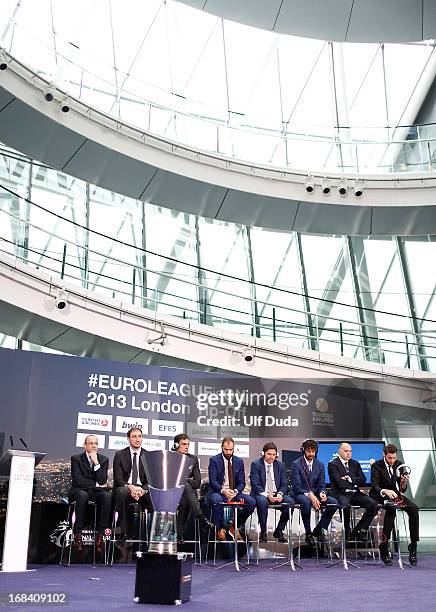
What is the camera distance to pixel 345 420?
1012 cm

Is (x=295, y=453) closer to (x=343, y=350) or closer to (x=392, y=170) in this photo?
(x=343, y=350)

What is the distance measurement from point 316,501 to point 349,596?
3090mm

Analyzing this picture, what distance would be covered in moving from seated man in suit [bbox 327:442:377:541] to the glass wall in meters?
4.08

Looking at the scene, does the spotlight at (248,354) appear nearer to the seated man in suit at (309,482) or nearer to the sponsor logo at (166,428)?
the sponsor logo at (166,428)

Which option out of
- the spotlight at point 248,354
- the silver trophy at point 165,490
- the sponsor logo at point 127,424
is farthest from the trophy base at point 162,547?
the spotlight at point 248,354

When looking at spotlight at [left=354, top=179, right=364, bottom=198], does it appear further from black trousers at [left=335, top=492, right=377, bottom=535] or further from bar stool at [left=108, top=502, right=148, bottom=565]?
bar stool at [left=108, top=502, right=148, bottom=565]

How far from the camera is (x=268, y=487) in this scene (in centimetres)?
799

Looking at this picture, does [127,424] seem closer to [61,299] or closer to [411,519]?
[61,299]

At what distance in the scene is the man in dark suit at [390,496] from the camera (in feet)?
23.6

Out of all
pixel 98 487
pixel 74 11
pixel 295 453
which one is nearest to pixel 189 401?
pixel 295 453

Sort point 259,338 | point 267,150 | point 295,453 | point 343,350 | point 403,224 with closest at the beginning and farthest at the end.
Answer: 1. point 295,453
2. point 259,338
3. point 343,350
4. point 267,150
5. point 403,224

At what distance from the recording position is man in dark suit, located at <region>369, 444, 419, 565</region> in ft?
23.6

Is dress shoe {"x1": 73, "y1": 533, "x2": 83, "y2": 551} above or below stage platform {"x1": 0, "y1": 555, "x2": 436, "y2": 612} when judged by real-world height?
above

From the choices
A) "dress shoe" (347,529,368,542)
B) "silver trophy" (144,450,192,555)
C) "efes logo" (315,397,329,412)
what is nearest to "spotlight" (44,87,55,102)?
"efes logo" (315,397,329,412)
